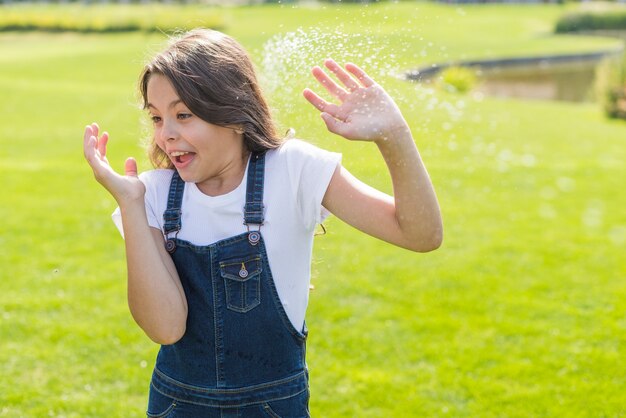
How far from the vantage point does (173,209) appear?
7.02 ft

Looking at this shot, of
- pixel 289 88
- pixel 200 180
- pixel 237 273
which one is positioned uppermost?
pixel 289 88

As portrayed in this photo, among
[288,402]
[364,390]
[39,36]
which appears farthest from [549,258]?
[39,36]

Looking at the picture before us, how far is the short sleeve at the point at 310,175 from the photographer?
204 centimetres

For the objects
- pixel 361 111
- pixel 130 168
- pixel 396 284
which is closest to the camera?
pixel 361 111

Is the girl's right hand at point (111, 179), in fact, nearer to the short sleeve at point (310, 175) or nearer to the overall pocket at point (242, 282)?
the overall pocket at point (242, 282)

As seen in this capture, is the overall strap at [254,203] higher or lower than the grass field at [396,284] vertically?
higher

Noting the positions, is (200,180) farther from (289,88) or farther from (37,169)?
(37,169)

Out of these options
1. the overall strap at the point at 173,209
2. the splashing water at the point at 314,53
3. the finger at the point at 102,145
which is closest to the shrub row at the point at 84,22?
the splashing water at the point at 314,53

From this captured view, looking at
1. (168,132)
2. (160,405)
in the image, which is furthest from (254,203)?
(160,405)

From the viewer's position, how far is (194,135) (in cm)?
207

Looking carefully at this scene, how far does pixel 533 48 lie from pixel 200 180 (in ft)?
85.7

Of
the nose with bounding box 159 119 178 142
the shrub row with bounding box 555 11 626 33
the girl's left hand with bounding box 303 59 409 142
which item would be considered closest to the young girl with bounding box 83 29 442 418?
the nose with bounding box 159 119 178 142

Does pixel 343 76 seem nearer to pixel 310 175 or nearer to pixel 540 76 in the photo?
pixel 310 175

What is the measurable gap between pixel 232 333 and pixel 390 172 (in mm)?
585
